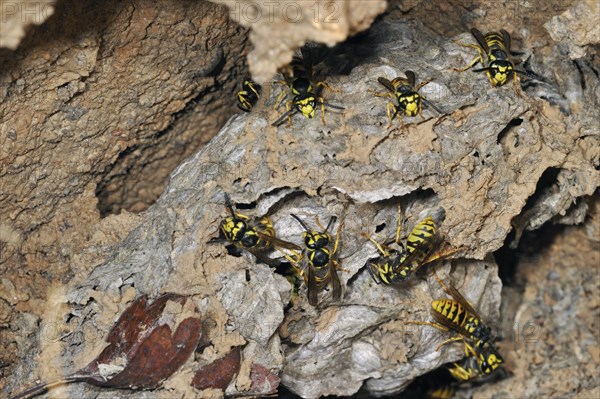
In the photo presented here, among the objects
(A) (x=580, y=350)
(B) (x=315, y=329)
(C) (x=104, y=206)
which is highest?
(C) (x=104, y=206)

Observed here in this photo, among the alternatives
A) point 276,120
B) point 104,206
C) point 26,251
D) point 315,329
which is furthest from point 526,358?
point 26,251

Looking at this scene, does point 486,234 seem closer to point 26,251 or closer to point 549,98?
point 549,98

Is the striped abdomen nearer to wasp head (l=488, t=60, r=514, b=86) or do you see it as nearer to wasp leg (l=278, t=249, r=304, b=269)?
wasp leg (l=278, t=249, r=304, b=269)

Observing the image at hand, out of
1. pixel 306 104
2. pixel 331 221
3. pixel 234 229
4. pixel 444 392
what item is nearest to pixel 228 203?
pixel 234 229

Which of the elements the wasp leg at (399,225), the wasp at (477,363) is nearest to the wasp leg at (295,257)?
the wasp leg at (399,225)

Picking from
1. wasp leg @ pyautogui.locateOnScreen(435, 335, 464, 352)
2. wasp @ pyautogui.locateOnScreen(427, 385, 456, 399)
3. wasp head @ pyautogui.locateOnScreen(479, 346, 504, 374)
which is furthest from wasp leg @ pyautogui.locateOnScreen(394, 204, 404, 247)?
wasp @ pyautogui.locateOnScreen(427, 385, 456, 399)

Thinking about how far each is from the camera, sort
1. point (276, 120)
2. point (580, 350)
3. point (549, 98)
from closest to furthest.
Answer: point (276, 120)
point (549, 98)
point (580, 350)

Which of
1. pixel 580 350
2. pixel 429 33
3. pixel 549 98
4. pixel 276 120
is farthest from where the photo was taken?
pixel 580 350
